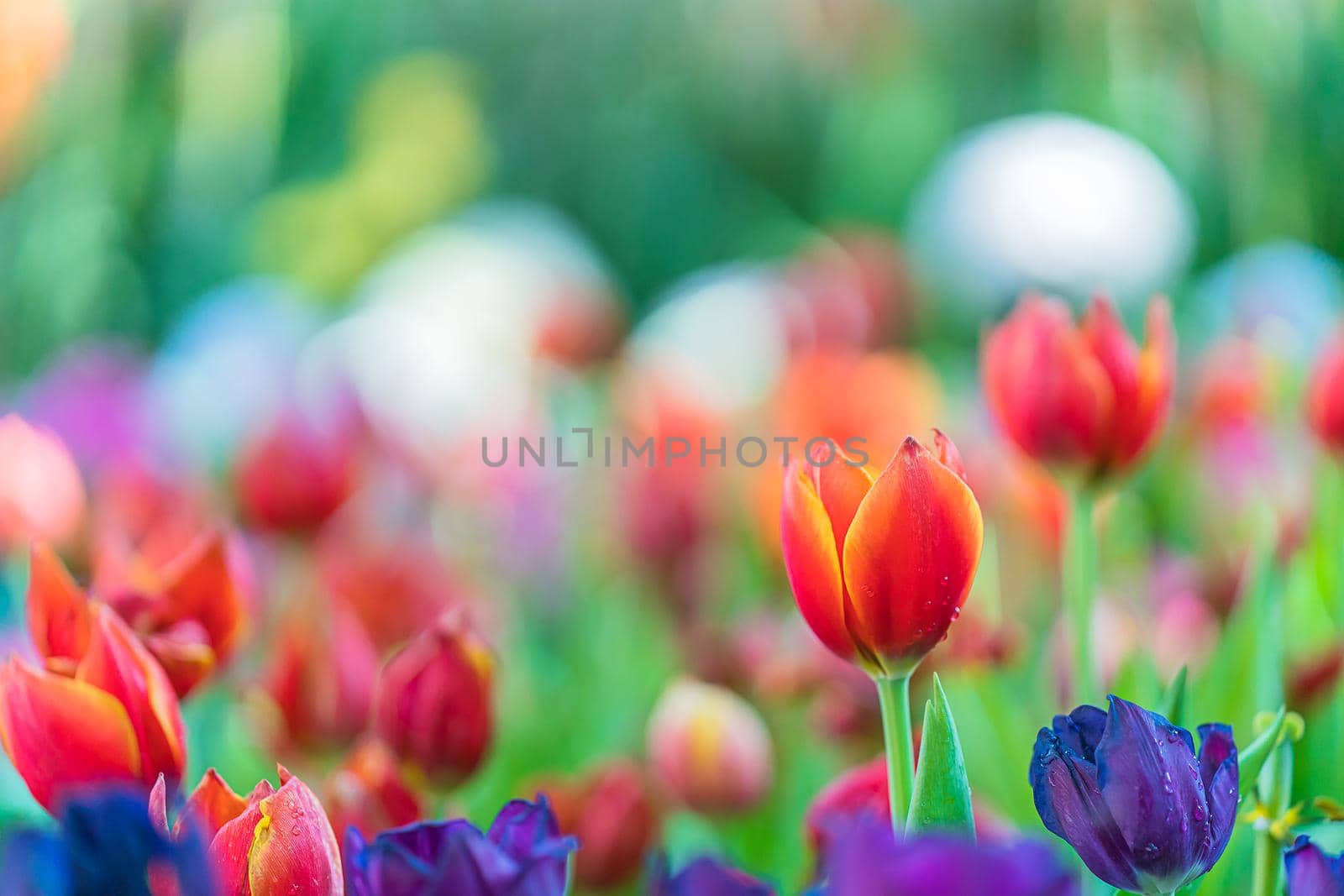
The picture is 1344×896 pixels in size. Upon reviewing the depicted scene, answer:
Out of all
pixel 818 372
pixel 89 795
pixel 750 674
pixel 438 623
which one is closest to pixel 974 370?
pixel 818 372

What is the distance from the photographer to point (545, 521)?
636 millimetres

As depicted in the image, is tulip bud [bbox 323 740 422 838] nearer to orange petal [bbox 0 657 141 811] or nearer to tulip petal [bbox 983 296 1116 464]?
orange petal [bbox 0 657 141 811]

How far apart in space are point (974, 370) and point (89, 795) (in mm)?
863

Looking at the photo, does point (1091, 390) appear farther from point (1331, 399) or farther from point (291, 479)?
point (291, 479)

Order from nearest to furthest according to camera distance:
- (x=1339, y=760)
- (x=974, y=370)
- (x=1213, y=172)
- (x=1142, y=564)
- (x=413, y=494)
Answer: (x=1339, y=760)
(x=1142, y=564)
(x=413, y=494)
(x=974, y=370)
(x=1213, y=172)

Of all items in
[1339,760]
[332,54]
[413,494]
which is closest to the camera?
[1339,760]

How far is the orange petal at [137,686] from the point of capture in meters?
0.22

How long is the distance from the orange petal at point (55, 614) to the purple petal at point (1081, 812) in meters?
0.18

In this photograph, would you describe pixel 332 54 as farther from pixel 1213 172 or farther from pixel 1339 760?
pixel 1339 760

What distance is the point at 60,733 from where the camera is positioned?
0.21m

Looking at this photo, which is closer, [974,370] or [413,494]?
[413,494]

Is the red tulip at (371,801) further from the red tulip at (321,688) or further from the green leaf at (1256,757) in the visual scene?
the green leaf at (1256,757)

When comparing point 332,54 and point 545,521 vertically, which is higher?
point 332,54

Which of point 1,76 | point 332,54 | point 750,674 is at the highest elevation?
point 332,54
